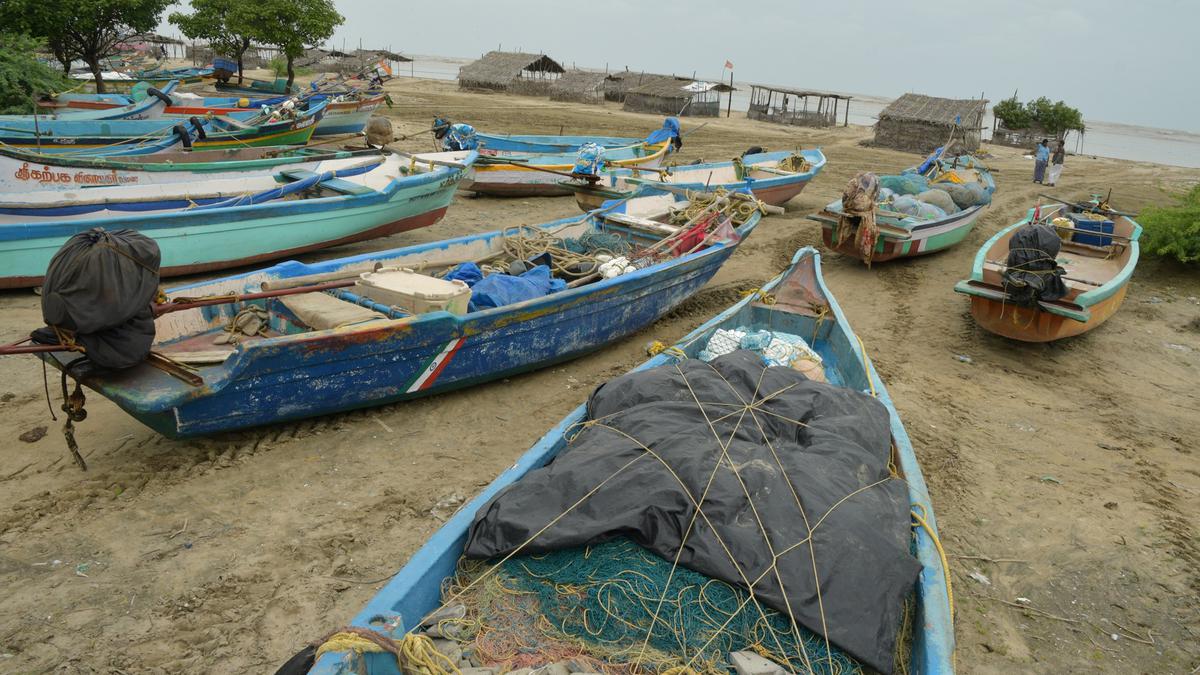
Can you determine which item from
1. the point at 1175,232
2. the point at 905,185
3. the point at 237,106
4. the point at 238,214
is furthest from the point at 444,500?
the point at 237,106

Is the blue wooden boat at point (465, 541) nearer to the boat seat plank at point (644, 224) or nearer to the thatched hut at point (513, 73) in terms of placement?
the boat seat plank at point (644, 224)

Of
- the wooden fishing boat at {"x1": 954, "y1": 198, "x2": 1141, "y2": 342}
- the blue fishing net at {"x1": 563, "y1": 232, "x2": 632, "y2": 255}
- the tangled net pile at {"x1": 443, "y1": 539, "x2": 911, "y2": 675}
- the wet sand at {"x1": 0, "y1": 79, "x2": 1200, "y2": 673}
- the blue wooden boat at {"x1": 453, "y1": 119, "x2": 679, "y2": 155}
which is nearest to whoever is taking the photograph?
the tangled net pile at {"x1": 443, "y1": 539, "x2": 911, "y2": 675}

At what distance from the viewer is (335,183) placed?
9094 millimetres

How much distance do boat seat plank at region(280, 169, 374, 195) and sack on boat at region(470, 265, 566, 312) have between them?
3.59 m

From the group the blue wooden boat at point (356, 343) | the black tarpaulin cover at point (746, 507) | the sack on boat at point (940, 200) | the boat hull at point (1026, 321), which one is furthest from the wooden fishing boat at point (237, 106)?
the black tarpaulin cover at point (746, 507)

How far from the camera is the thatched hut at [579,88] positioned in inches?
1281

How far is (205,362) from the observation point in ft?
15.9

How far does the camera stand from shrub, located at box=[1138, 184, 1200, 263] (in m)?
10.8

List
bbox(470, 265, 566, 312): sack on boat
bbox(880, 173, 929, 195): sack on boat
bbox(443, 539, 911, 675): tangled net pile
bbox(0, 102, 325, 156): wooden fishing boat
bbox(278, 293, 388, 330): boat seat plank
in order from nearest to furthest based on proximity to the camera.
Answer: bbox(443, 539, 911, 675): tangled net pile → bbox(278, 293, 388, 330): boat seat plank → bbox(470, 265, 566, 312): sack on boat → bbox(0, 102, 325, 156): wooden fishing boat → bbox(880, 173, 929, 195): sack on boat

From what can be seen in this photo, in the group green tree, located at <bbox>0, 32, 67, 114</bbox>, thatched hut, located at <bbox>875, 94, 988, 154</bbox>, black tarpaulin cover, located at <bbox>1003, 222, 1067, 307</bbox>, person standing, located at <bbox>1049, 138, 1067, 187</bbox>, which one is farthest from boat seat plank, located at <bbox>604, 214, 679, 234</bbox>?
thatched hut, located at <bbox>875, 94, 988, 154</bbox>

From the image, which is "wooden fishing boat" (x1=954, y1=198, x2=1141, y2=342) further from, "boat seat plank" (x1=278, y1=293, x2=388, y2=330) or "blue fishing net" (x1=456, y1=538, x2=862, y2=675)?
"blue fishing net" (x1=456, y1=538, x2=862, y2=675)

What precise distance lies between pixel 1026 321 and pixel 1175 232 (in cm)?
576

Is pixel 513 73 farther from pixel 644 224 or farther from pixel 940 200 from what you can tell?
pixel 644 224

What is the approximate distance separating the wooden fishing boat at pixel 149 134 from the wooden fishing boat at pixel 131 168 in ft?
2.06
